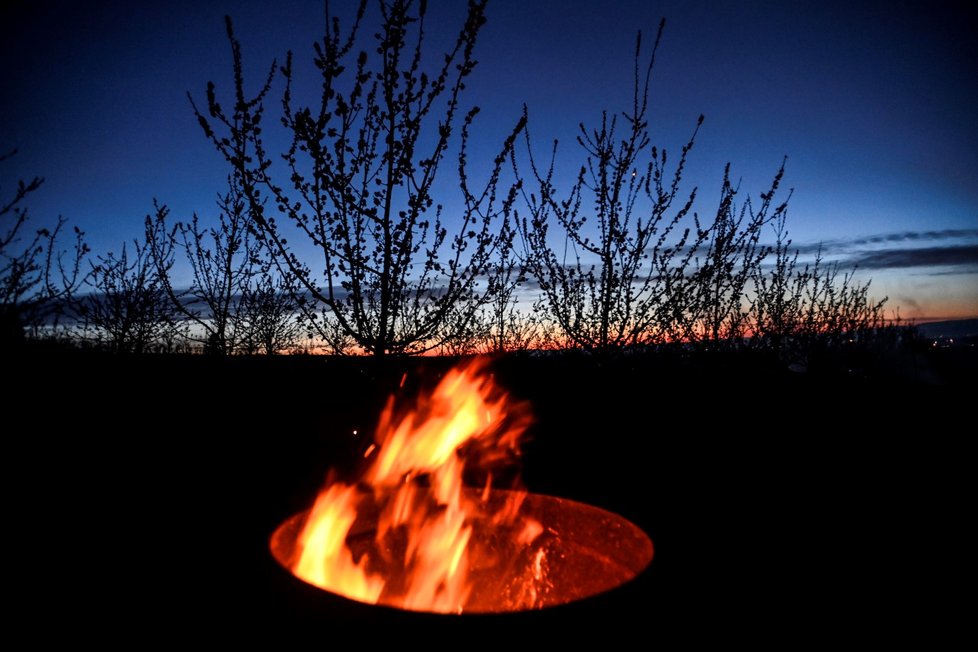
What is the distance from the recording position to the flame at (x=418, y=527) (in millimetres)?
2195

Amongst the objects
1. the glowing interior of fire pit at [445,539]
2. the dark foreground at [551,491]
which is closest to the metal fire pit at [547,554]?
the glowing interior of fire pit at [445,539]

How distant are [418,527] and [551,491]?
157 cm

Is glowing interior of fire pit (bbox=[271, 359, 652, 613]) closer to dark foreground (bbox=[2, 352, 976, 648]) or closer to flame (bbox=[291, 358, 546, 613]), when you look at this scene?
flame (bbox=[291, 358, 546, 613])

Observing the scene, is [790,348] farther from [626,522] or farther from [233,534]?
[233,534]

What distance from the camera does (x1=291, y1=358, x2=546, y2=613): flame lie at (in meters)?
2.20

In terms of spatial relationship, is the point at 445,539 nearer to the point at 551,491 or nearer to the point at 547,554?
the point at 547,554

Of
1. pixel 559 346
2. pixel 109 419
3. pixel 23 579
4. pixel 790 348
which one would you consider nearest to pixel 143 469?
A: pixel 109 419

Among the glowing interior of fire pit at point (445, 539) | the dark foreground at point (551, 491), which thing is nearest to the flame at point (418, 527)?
the glowing interior of fire pit at point (445, 539)

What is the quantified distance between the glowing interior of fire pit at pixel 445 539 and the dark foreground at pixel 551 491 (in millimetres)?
266

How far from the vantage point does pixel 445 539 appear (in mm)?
2414

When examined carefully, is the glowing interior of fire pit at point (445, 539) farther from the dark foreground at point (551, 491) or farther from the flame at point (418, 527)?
the dark foreground at point (551, 491)

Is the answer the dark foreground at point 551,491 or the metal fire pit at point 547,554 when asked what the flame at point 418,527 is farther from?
the dark foreground at point 551,491

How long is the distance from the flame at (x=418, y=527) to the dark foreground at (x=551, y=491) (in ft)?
1.01

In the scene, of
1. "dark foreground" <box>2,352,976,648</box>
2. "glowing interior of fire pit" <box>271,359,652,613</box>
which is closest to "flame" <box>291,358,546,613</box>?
"glowing interior of fire pit" <box>271,359,652,613</box>
